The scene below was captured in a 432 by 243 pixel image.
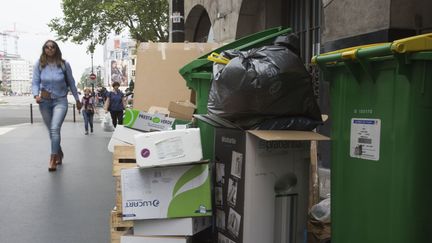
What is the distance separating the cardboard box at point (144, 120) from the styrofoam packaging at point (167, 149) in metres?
1.14

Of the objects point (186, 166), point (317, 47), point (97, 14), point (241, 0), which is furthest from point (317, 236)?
point (97, 14)

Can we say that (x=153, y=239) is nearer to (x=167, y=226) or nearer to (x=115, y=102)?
(x=167, y=226)

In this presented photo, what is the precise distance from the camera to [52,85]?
7.16m

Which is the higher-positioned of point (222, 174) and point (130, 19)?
point (130, 19)

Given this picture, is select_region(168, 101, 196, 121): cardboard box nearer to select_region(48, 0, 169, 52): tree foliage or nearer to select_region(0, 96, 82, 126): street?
select_region(0, 96, 82, 126): street

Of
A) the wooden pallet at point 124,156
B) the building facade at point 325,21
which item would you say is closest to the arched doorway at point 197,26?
the building facade at point 325,21

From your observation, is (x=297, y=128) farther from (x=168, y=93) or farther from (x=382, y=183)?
(x=168, y=93)

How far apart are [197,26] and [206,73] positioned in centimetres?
997

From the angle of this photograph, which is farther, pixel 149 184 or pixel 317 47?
pixel 317 47

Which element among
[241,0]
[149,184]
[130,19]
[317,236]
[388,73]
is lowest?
[317,236]

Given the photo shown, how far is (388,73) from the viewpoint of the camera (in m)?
2.45

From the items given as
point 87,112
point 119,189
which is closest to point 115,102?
point 87,112

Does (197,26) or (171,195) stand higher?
(197,26)

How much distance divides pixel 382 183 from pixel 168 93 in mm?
3850
